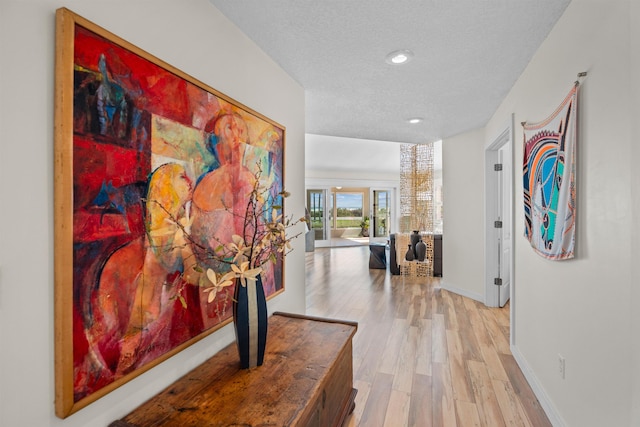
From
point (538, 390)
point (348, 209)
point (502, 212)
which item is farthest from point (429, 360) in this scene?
point (348, 209)

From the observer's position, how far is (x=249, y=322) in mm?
1318

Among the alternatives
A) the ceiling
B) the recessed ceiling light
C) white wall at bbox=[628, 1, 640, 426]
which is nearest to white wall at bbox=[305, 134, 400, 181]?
the ceiling

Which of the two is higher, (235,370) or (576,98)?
(576,98)

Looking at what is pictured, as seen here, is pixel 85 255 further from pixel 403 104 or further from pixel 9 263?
pixel 403 104

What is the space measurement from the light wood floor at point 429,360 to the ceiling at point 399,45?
7.45 feet

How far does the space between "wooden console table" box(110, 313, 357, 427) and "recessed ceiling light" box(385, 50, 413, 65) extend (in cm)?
176

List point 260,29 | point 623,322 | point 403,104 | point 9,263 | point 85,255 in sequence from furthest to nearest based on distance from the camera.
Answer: point 403,104
point 260,29
point 623,322
point 85,255
point 9,263

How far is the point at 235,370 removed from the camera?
1352 mm

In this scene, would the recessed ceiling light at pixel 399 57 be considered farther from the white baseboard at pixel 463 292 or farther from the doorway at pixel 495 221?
the white baseboard at pixel 463 292

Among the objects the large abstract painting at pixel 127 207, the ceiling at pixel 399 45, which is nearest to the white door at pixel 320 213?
the ceiling at pixel 399 45

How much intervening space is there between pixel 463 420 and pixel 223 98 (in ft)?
7.37

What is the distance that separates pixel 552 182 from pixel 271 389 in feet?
5.94

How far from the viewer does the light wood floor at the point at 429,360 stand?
190cm

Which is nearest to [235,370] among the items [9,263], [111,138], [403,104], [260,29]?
[9,263]
